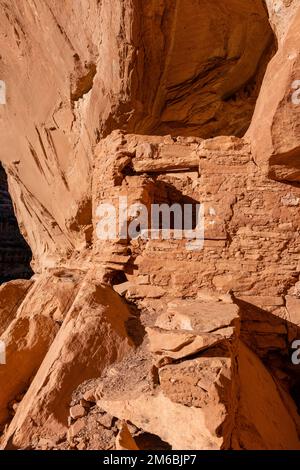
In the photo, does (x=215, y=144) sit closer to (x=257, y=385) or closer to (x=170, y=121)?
(x=257, y=385)

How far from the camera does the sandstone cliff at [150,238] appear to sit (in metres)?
2.49

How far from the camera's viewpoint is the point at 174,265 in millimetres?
3941

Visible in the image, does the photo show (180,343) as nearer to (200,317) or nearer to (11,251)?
(200,317)

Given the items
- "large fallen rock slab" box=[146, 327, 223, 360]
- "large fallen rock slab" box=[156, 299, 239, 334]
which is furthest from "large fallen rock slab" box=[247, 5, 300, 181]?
"large fallen rock slab" box=[146, 327, 223, 360]

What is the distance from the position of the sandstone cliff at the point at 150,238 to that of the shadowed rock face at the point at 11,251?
852 cm

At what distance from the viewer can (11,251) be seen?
15742mm

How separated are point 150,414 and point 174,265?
1817mm

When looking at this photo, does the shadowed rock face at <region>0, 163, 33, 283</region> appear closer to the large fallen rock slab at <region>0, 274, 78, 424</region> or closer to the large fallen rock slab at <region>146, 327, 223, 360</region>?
the large fallen rock slab at <region>0, 274, 78, 424</region>

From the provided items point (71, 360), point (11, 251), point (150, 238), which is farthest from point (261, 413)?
point (11, 251)

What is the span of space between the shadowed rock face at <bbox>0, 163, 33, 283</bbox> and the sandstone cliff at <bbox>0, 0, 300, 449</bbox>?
8518mm

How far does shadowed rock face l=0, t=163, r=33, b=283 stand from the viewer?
1538 cm

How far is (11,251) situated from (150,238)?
13.2 m
